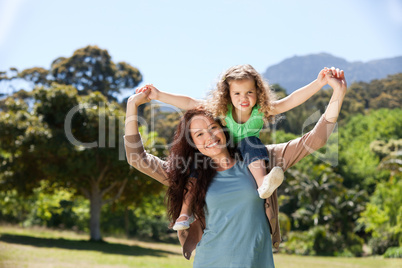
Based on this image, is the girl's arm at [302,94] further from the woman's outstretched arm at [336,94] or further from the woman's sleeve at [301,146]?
the woman's sleeve at [301,146]

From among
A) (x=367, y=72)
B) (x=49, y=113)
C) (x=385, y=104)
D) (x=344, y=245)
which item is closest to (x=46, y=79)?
(x=49, y=113)

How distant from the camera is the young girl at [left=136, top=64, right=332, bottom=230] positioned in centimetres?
193

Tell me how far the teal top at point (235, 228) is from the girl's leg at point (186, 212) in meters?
0.08

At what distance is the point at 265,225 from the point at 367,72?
165 feet

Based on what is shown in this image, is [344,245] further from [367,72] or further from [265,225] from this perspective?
[367,72]

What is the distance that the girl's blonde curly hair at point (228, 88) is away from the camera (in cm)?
201

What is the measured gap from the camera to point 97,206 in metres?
17.0

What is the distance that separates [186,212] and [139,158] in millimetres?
314

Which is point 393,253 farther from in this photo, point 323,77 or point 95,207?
point 323,77

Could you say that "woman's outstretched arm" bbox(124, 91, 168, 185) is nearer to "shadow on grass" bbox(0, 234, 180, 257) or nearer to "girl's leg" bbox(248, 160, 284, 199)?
"girl's leg" bbox(248, 160, 284, 199)

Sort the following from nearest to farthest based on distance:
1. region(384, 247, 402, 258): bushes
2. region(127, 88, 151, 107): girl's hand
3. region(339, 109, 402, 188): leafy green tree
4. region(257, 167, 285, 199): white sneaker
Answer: region(257, 167, 285, 199): white sneaker, region(127, 88, 151, 107): girl's hand, region(384, 247, 402, 258): bushes, region(339, 109, 402, 188): leafy green tree

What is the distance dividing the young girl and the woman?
0.16 feet

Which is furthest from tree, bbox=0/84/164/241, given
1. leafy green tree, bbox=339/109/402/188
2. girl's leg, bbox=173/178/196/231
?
leafy green tree, bbox=339/109/402/188

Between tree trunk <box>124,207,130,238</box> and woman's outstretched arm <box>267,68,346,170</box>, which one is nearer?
woman's outstretched arm <box>267,68,346,170</box>
